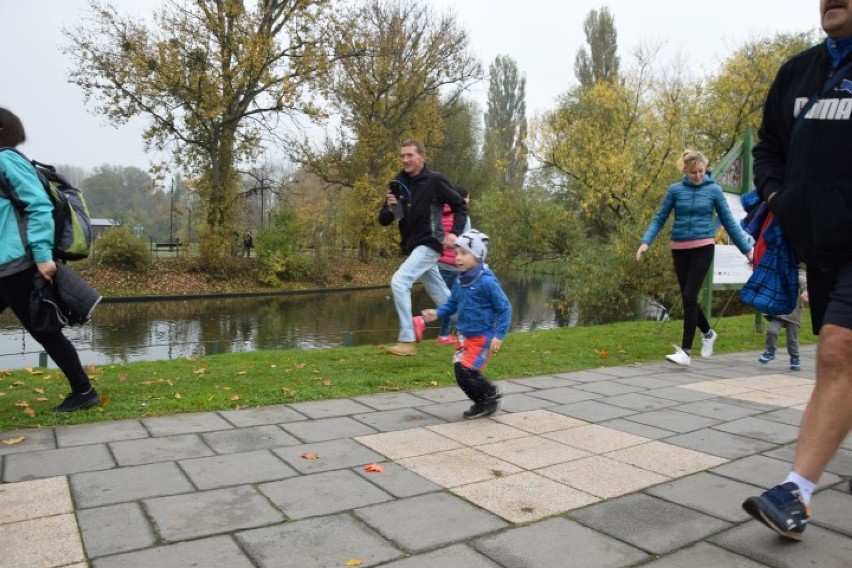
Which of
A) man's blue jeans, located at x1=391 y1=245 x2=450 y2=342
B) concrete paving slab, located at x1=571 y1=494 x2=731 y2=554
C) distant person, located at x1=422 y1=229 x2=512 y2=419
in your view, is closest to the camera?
concrete paving slab, located at x1=571 y1=494 x2=731 y2=554

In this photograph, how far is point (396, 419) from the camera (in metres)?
4.63

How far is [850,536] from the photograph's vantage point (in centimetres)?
266

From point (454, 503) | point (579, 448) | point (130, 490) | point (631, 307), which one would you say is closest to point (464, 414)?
point (579, 448)

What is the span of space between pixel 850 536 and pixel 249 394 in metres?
4.02

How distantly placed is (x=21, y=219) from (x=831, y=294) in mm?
4515

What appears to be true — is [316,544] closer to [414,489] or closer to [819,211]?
[414,489]

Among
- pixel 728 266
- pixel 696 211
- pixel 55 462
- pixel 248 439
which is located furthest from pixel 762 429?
pixel 728 266

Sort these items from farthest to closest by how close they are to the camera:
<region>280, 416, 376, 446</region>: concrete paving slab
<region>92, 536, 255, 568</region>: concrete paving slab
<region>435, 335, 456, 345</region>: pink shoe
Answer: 1. <region>435, 335, 456, 345</region>: pink shoe
2. <region>280, 416, 376, 446</region>: concrete paving slab
3. <region>92, 536, 255, 568</region>: concrete paving slab

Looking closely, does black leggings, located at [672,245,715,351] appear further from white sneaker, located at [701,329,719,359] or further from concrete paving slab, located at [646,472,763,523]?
concrete paving slab, located at [646,472,763,523]

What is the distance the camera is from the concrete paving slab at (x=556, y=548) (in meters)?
2.45

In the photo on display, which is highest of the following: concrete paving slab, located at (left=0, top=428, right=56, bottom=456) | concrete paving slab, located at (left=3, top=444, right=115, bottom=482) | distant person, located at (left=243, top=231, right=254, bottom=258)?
distant person, located at (left=243, top=231, right=254, bottom=258)

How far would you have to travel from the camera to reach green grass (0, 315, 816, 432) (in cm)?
476

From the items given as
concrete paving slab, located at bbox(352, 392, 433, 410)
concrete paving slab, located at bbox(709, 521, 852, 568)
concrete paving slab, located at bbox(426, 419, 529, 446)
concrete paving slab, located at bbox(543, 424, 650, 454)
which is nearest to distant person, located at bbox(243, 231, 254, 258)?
concrete paving slab, located at bbox(352, 392, 433, 410)

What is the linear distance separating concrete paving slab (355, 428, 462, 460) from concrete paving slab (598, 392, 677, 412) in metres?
1.70
